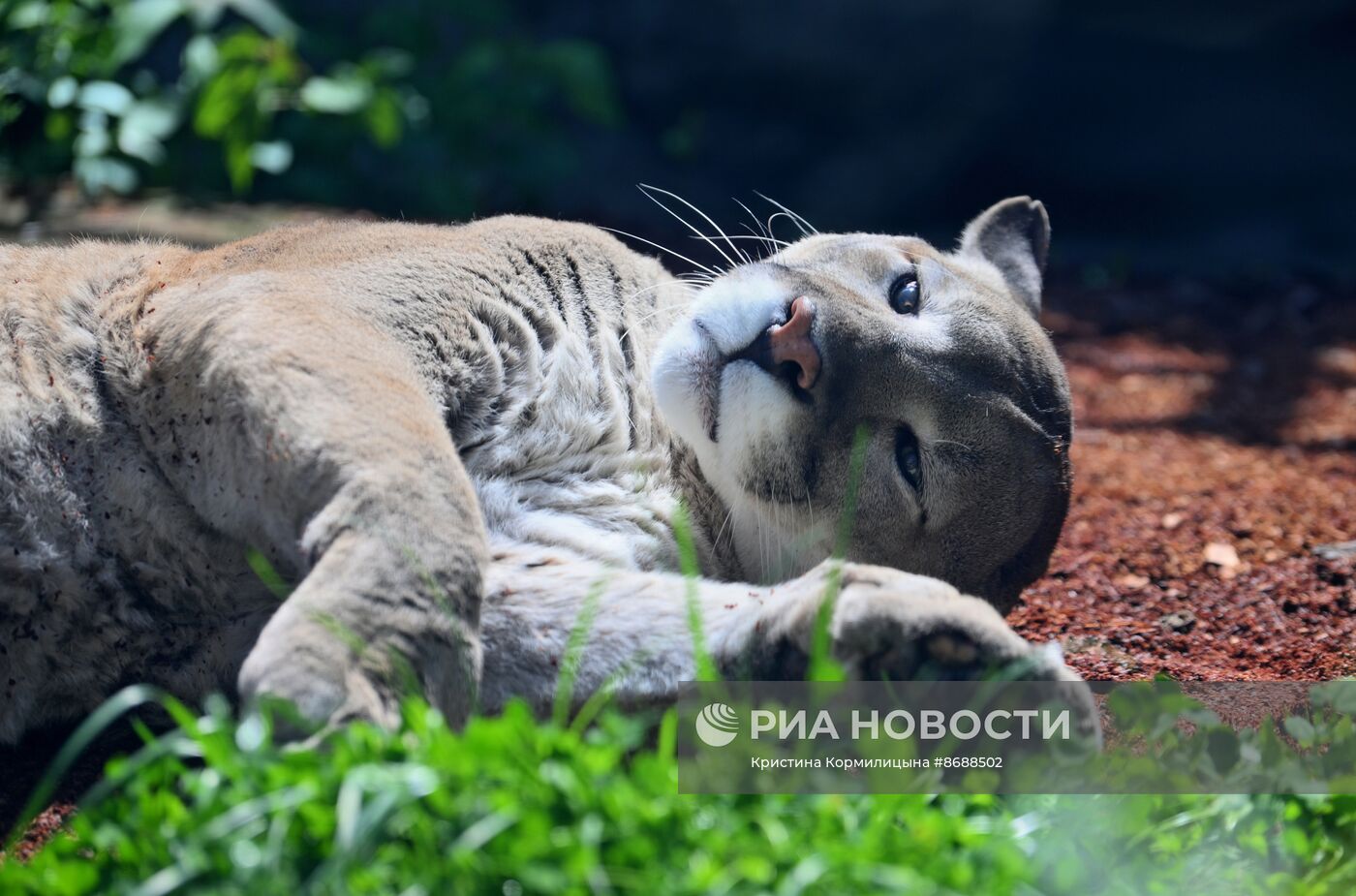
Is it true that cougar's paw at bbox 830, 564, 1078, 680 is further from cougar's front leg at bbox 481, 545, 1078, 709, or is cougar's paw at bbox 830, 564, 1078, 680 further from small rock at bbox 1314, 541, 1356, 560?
small rock at bbox 1314, 541, 1356, 560

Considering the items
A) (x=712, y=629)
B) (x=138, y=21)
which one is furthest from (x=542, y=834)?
(x=138, y=21)

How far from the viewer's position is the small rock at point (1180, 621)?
4.16 metres

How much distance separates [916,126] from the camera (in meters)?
9.67

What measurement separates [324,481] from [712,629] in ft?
2.91

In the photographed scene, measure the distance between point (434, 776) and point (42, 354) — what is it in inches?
76.2

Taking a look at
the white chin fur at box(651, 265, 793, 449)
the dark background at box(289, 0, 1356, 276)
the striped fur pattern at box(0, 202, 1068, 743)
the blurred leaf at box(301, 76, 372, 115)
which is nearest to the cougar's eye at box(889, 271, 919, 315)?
the white chin fur at box(651, 265, 793, 449)

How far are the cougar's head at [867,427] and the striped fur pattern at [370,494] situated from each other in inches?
2.3

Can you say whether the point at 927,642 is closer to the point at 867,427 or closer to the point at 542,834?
the point at 542,834

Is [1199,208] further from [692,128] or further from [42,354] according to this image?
[42,354]

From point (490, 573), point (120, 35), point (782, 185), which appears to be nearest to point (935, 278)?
point (490, 573)

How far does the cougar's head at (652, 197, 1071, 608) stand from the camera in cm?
363

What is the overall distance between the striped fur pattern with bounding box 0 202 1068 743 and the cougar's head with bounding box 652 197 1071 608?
6 centimetres

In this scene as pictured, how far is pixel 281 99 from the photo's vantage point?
7875 millimetres

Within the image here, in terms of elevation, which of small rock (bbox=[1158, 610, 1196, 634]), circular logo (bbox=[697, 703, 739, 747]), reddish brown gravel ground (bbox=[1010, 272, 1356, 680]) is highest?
circular logo (bbox=[697, 703, 739, 747])
